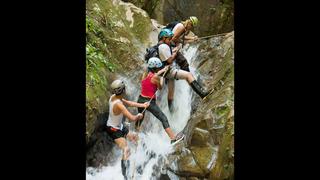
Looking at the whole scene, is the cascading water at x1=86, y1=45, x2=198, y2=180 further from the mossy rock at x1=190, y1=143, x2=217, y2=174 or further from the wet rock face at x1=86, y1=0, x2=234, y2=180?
the mossy rock at x1=190, y1=143, x2=217, y2=174

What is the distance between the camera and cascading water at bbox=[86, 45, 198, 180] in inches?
201

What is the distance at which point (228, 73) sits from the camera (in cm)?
519

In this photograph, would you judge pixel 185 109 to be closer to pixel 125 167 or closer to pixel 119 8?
pixel 125 167

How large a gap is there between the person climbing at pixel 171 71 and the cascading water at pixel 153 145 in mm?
56

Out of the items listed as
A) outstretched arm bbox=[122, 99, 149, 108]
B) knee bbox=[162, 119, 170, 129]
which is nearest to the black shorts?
outstretched arm bbox=[122, 99, 149, 108]

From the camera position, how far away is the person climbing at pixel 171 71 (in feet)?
17.4

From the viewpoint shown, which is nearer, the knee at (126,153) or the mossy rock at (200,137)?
the mossy rock at (200,137)

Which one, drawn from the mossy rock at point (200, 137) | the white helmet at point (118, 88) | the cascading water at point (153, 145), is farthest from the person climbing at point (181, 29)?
the mossy rock at point (200, 137)

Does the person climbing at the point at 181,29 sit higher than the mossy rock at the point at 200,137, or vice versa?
the person climbing at the point at 181,29

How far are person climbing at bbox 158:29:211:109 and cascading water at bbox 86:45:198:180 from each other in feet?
0.19

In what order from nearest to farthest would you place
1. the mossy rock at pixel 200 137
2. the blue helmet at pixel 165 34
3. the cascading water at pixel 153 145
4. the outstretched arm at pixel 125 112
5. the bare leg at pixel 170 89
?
the mossy rock at pixel 200 137 → the cascading water at pixel 153 145 → the outstretched arm at pixel 125 112 → the bare leg at pixel 170 89 → the blue helmet at pixel 165 34

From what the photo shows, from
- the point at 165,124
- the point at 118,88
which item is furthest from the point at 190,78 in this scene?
the point at 118,88

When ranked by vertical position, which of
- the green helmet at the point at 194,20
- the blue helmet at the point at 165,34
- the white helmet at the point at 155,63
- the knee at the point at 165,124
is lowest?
the knee at the point at 165,124

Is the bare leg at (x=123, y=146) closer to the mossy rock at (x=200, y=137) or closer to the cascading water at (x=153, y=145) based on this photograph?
the cascading water at (x=153, y=145)
